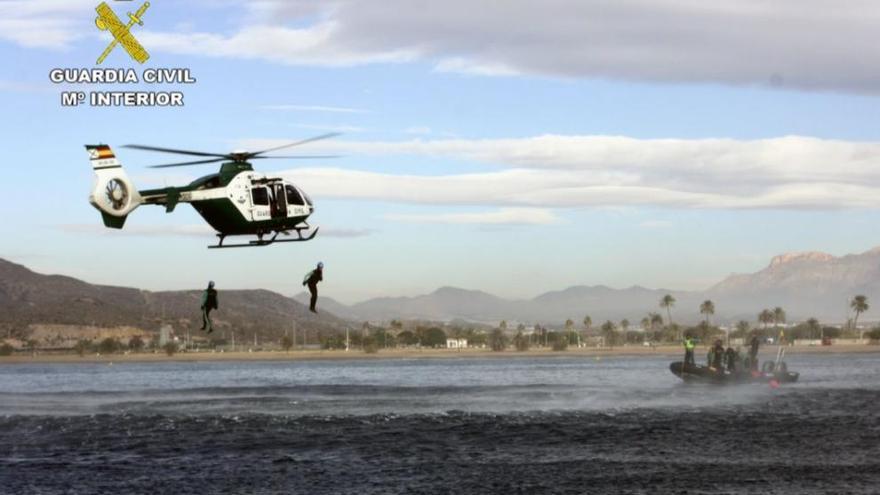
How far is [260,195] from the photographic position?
1451 inches

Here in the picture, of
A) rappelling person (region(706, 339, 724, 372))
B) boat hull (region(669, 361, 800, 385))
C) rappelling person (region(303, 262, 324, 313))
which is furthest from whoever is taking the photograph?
boat hull (region(669, 361, 800, 385))

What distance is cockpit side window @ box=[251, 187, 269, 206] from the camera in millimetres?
36750

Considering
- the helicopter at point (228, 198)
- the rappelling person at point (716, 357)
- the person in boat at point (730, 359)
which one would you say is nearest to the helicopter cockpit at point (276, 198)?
the helicopter at point (228, 198)

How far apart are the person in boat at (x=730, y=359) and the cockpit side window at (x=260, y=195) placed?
48.1 meters

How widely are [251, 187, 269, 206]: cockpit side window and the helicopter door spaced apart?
218 millimetres

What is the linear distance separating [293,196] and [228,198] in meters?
1.97

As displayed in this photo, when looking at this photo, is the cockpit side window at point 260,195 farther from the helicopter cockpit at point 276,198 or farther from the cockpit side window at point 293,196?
the cockpit side window at point 293,196

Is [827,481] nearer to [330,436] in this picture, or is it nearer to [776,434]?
[776,434]

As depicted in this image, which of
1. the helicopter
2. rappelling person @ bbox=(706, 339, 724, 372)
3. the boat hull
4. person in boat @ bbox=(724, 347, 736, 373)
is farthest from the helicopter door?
the boat hull

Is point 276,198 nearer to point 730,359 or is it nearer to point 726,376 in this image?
point 730,359

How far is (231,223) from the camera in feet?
120

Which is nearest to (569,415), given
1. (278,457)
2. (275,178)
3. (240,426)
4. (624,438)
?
(624,438)

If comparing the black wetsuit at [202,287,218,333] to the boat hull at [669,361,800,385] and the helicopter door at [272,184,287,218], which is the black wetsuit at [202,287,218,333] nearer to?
the helicopter door at [272,184,287,218]

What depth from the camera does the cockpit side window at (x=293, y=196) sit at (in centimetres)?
3716
